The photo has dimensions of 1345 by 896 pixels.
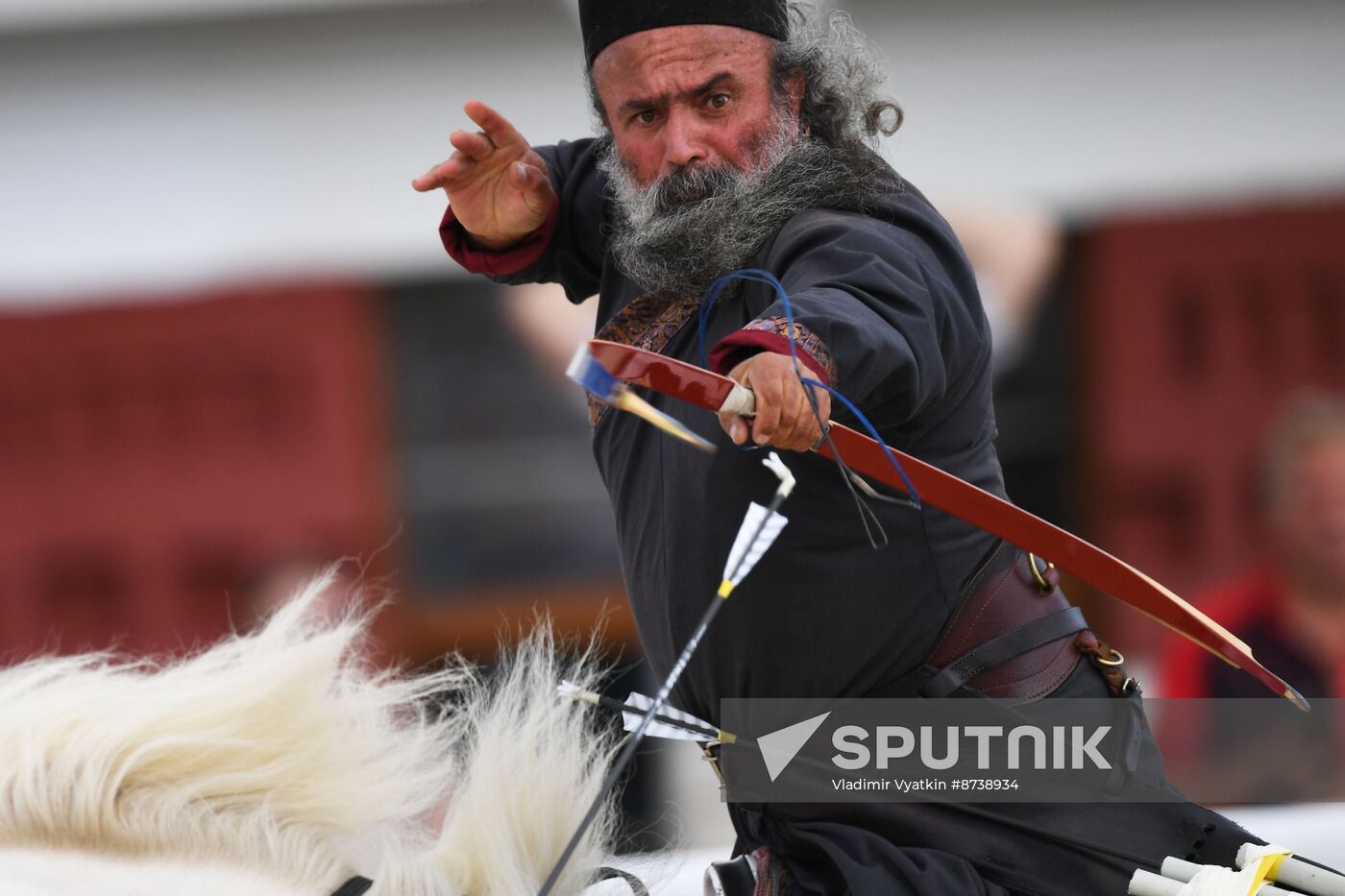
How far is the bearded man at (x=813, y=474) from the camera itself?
131 centimetres

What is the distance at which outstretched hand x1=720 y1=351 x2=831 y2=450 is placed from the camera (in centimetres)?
108

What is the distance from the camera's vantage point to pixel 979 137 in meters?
5.26

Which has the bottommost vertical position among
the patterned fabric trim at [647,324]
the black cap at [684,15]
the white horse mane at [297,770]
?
the white horse mane at [297,770]

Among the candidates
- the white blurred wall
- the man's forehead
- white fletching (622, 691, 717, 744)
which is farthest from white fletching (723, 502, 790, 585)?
the white blurred wall

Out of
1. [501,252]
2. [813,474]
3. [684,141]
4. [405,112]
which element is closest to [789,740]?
[813,474]

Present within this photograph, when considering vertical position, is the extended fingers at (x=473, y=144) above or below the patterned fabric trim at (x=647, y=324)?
above

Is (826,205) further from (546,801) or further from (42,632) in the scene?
(42,632)

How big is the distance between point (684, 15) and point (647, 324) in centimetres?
29

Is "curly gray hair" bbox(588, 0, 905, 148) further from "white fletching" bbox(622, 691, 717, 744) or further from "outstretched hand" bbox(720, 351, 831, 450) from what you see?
"white fletching" bbox(622, 691, 717, 744)

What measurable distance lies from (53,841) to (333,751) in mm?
245

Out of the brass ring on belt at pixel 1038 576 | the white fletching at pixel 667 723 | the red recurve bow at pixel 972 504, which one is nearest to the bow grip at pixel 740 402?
the red recurve bow at pixel 972 504

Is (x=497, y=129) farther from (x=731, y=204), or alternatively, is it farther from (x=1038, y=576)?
(x=1038, y=576)

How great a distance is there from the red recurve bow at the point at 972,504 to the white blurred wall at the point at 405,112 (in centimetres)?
394

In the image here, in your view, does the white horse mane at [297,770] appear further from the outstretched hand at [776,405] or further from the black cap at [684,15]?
the black cap at [684,15]
